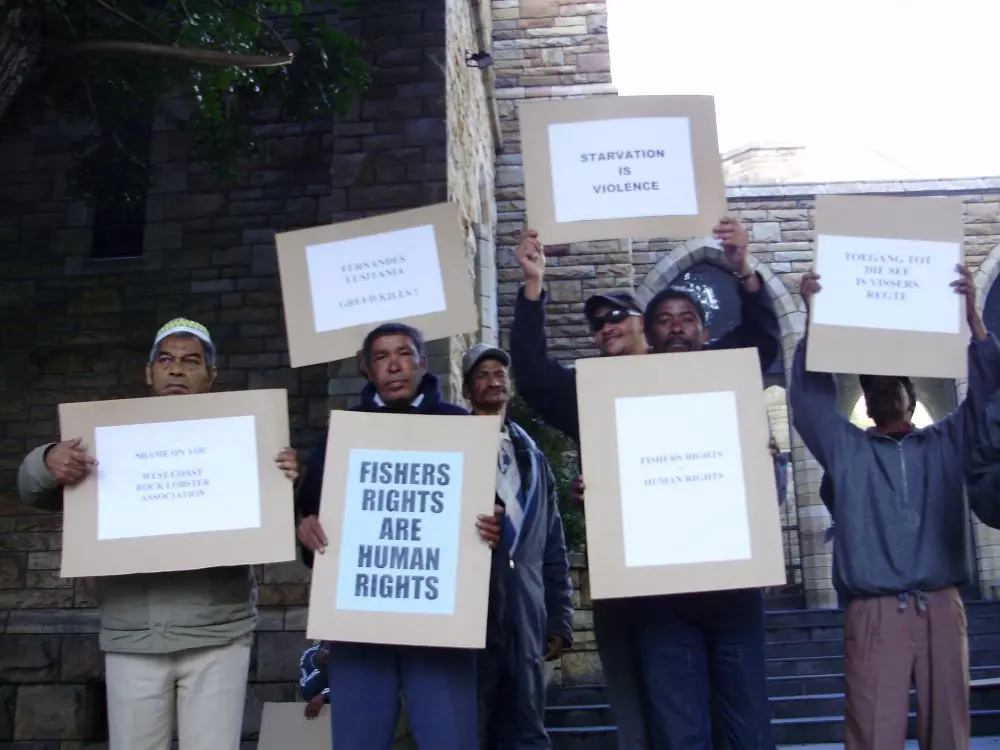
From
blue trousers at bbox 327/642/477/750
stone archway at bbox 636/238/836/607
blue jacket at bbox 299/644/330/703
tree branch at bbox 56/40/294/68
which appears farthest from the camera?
stone archway at bbox 636/238/836/607

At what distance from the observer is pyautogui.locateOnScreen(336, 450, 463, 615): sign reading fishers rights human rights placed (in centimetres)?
230

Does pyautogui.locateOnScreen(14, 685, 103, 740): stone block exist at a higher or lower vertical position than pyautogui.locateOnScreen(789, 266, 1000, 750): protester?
lower

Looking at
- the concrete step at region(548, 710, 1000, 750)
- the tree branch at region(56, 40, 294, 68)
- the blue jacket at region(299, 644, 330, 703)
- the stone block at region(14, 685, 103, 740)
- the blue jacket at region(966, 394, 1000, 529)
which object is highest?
the tree branch at region(56, 40, 294, 68)

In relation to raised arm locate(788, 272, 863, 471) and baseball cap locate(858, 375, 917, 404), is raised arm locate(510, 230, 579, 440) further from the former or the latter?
baseball cap locate(858, 375, 917, 404)

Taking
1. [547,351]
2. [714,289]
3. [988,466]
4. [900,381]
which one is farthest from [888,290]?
[714,289]

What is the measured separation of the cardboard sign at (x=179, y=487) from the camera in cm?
239

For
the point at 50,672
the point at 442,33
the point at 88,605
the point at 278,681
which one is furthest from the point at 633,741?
the point at 442,33

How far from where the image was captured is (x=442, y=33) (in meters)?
6.18

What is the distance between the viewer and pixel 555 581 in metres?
3.08

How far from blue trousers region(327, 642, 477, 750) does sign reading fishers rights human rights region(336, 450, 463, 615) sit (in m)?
0.14

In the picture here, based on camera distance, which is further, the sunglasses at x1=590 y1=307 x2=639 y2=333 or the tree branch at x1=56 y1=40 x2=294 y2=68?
the tree branch at x1=56 y1=40 x2=294 y2=68

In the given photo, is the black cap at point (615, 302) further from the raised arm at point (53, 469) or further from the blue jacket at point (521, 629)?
the raised arm at point (53, 469)

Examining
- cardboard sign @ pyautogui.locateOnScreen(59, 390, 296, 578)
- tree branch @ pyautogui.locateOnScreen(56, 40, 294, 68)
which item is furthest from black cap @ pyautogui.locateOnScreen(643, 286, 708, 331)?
tree branch @ pyautogui.locateOnScreen(56, 40, 294, 68)

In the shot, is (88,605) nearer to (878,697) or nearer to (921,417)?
(878,697)
